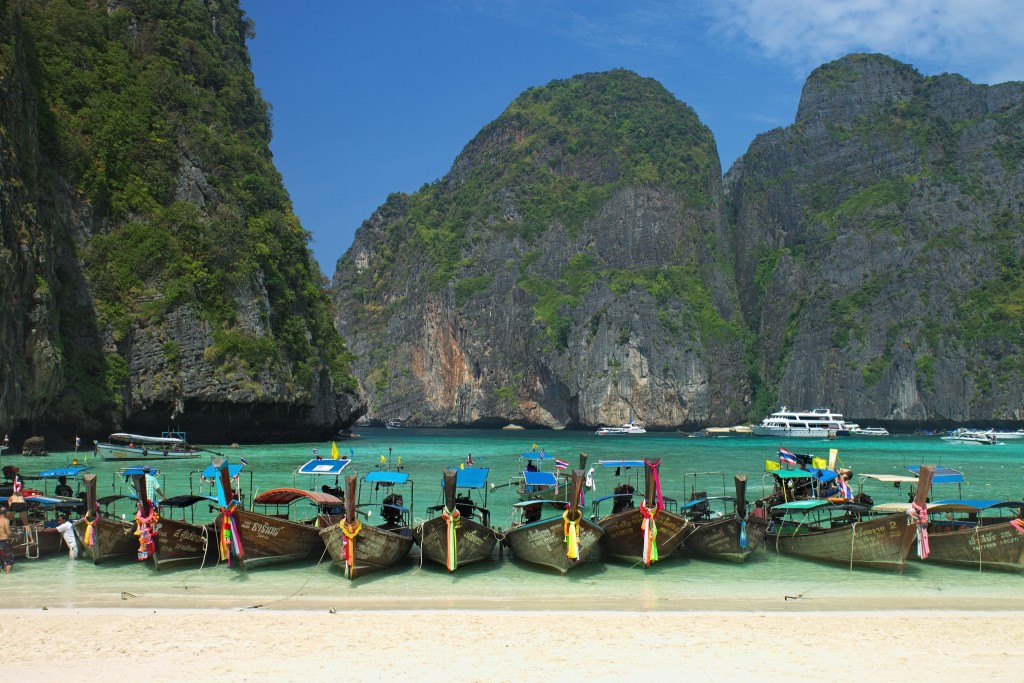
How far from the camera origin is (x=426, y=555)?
19.1 m

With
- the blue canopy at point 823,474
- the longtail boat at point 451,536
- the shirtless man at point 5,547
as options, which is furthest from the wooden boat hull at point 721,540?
the shirtless man at point 5,547

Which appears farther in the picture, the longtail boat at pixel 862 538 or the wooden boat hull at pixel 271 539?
the longtail boat at pixel 862 538

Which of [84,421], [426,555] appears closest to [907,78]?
[84,421]

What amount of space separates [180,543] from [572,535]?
8.55 meters

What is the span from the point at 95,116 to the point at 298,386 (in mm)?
24184

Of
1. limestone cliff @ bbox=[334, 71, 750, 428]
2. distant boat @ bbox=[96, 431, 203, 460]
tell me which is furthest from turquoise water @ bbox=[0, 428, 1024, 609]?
limestone cliff @ bbox=[334, 71, 750, 428]

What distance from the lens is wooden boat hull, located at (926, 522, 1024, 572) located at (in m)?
19.1

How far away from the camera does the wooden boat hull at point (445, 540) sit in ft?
60.6

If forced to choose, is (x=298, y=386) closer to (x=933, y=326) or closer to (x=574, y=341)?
(x=574, y=341)

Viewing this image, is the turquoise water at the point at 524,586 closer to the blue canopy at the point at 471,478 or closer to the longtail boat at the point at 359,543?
the longtail boat at the point at 359,543

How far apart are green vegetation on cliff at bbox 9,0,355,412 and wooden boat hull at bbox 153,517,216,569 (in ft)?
131

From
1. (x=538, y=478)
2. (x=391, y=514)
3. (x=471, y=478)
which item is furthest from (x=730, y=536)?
(x=391, y=514)

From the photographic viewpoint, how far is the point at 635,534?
19359mm

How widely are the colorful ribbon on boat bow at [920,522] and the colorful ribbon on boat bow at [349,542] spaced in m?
11.8
